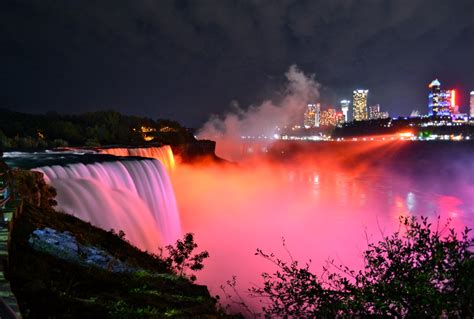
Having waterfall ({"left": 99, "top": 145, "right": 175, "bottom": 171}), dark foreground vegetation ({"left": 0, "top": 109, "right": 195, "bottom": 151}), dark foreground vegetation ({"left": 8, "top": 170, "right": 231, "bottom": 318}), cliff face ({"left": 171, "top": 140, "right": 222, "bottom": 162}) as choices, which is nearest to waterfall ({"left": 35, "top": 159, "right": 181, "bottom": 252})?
dark foreground vegetation ({"left": 8, "top": 170, "right": 231, "bottom": 318})

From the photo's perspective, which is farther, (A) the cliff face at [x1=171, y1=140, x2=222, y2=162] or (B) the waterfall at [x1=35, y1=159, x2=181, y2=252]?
(A) the cliff face at [x1=171, y1=140, x2=222, y2=162]

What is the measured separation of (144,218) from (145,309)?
11.9 m

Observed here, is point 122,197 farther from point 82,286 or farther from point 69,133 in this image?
point 69,133

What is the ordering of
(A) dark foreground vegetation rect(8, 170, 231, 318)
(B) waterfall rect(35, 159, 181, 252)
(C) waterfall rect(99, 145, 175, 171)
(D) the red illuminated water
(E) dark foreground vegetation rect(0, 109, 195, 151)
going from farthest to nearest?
(E) dark foreground vegetation rect(0, 109, 195, 151), (C) waterfall rect(99, 145, 175, 171), (D) the red illuminated water, (B) waterfall rect(35, 159, 181, 252), (A) dark foreground vegetation rect(8, 170, 231, 318)

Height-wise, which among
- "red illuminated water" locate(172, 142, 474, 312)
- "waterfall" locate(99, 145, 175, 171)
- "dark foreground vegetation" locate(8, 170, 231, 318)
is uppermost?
"waterfall" locate(99, 145, 175, 171)

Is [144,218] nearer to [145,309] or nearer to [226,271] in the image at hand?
[226,271]

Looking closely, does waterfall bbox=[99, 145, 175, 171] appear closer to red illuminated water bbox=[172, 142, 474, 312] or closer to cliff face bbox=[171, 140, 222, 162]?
red illuminated water bbox=[172, 142, 474, 312]

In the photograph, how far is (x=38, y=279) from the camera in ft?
17.3

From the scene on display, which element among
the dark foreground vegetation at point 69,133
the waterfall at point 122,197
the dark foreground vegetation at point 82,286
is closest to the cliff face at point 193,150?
the dark foreground vegetation at point 69,133

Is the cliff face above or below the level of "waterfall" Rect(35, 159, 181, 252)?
above

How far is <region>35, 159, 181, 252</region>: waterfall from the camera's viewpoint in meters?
14.3

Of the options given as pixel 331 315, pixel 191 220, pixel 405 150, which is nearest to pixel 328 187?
pixel 191 220

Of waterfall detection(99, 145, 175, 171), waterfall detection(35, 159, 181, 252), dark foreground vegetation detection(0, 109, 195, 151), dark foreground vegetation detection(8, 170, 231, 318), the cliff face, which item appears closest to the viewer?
dark foreground vegetation detection(8, 170, 231, 318)

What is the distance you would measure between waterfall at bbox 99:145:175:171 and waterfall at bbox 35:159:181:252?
9.65 meters
